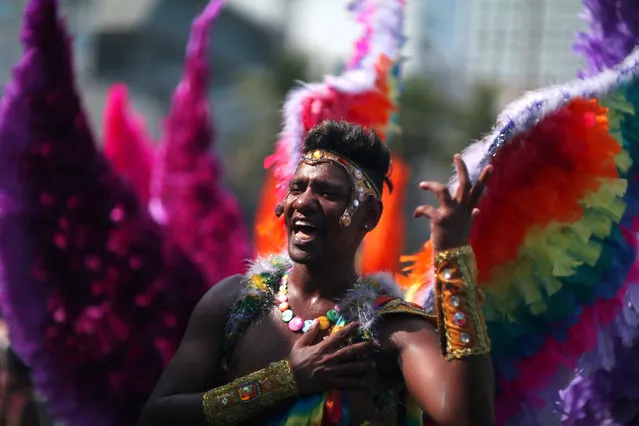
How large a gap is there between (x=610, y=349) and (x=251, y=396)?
1.13 meters

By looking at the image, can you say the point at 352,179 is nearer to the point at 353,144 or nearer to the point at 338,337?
the point at 353,144

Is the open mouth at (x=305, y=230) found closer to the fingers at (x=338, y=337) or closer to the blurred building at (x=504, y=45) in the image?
the fingers at (x=338, y=337)

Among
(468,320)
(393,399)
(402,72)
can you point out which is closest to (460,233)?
(468,320)

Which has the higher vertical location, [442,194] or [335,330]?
[442,194]

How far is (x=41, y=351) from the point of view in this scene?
3.73 meters

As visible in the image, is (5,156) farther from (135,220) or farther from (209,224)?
(209,224)

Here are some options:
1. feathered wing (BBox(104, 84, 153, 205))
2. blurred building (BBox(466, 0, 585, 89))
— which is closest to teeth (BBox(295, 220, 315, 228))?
feathered wing (BBox(104, 84, 153, 205))

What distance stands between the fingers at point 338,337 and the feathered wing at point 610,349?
89cm

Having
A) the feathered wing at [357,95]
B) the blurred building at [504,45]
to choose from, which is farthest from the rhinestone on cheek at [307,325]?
the blurred building at [504,45]

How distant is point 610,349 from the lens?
3.05 metres

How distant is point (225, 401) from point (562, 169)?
1109 mm

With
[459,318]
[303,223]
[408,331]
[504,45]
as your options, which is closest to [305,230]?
[303,223]

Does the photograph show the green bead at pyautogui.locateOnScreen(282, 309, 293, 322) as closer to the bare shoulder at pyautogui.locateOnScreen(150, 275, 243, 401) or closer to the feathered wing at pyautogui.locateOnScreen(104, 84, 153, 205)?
the bare shoulder at pyautogui.locateOnScreen(150, 275, 243, 401)

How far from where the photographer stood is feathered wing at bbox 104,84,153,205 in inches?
263
